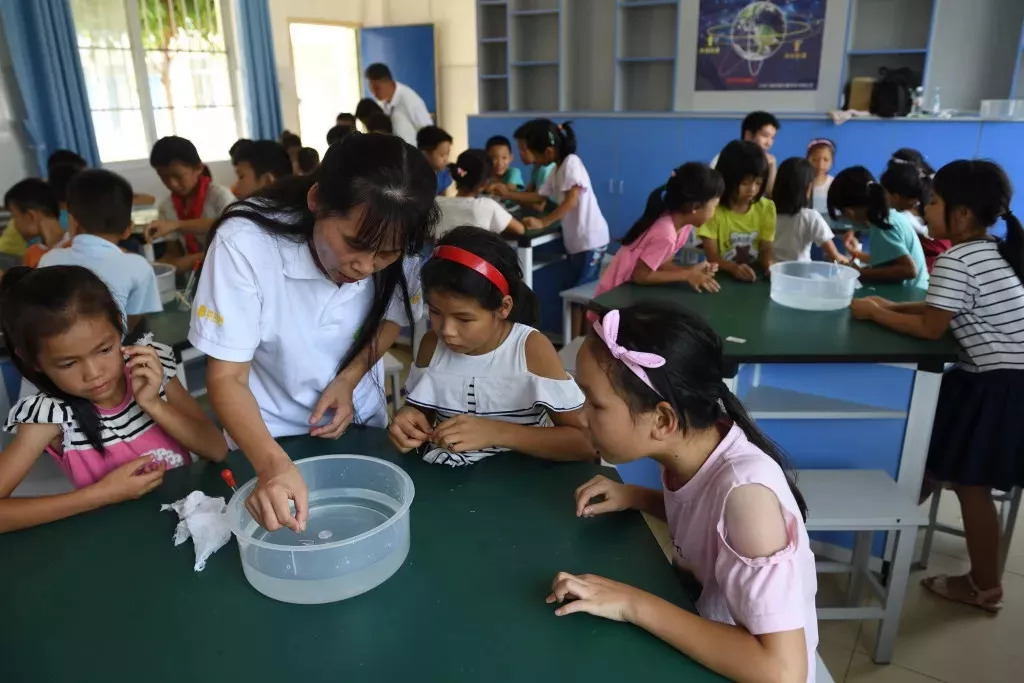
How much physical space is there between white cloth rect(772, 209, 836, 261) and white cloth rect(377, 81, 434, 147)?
366 centimetres

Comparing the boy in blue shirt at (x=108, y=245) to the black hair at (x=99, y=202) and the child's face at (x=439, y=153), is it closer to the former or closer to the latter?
the black hair at (x=99, y=202)

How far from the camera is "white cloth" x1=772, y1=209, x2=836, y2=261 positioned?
2.95 m

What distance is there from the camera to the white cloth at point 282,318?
1.14 metres

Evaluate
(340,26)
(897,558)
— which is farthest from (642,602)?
(340,26)

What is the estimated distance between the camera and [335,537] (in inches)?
41.0

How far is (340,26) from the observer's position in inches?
301

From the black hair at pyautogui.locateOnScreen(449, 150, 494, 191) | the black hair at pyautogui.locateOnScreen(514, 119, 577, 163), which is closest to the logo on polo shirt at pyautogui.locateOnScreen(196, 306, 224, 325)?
the black hair at pyautogui.locateOnScreen(449, 150, 494, 191)

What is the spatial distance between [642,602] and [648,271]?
Result: 180cm

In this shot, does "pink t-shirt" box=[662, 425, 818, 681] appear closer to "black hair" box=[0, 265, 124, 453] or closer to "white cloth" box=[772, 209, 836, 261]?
"black hair" box=[0, 265, 124, 453]

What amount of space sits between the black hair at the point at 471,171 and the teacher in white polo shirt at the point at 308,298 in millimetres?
2431

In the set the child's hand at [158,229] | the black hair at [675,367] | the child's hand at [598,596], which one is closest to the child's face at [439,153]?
the child's hand at [158,229]

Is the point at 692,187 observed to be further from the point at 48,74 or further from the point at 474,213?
the point at 48,74

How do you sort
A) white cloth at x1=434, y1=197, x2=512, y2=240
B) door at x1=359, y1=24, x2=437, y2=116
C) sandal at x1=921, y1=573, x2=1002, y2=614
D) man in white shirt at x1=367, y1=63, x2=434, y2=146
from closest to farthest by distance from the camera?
sandal at x1=921, y1=573, x2=1002, y2=614 < white cloth at x1=434, y1=197, x2=512, y2=240 < man in white shirt at x1=367, y1=63, x2=434, y2=146 < door at x1=359, y1=24, x2=437, y2=116

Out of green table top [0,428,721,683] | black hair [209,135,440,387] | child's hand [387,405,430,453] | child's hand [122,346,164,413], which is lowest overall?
green table top [0,428,721,683]
